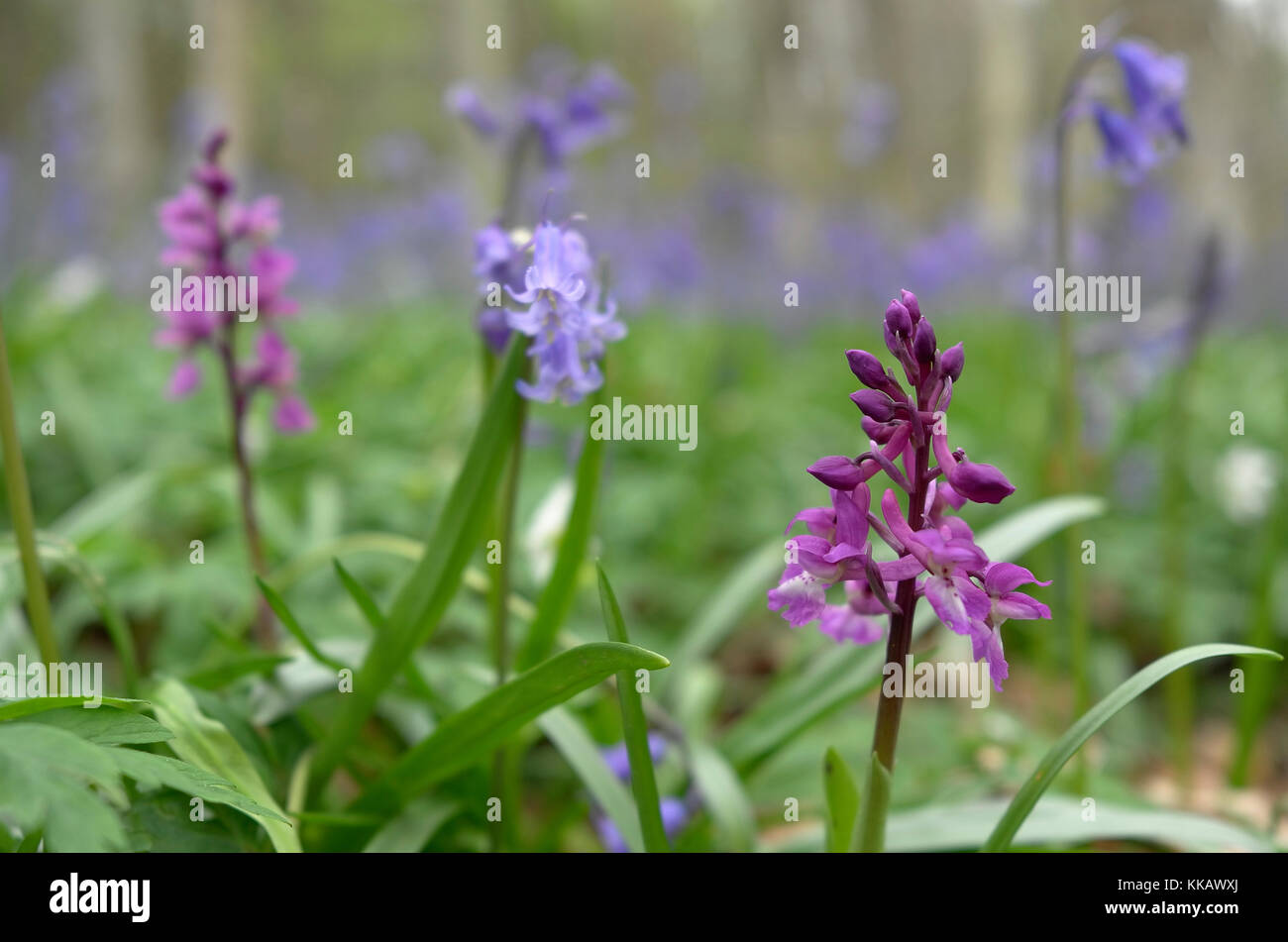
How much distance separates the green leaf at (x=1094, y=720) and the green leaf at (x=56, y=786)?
0.98 m

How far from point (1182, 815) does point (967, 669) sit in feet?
4.36

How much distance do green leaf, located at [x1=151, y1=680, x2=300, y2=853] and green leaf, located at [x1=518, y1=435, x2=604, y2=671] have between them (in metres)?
0.48

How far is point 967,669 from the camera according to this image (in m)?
2.95

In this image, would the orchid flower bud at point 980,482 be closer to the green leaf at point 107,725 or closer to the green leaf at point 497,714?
the green leaf at point 497,714

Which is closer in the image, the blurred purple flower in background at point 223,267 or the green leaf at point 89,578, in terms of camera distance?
the green leaf at point 89,578

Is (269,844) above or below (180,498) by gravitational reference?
below

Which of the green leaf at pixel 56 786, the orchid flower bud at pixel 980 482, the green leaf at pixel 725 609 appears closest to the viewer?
the green leaf at pixel 56 786

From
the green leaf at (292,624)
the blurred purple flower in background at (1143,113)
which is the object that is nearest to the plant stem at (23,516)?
the green leaf at (292,624)

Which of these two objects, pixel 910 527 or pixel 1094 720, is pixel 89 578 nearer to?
A: pixel 910 527

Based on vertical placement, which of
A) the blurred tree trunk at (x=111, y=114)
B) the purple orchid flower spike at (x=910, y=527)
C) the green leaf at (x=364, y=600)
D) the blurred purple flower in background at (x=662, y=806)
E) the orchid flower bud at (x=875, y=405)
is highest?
the blurred tree trunk at (x=111, y=114)

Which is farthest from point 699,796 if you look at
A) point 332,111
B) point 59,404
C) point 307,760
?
point 332,111

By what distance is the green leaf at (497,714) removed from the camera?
3.82 ft

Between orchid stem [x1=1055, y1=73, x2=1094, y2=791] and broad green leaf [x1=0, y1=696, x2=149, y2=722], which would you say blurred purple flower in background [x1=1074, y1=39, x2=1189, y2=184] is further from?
broad green leaf [x1=0, y1=696, x2=149, y2=722]
